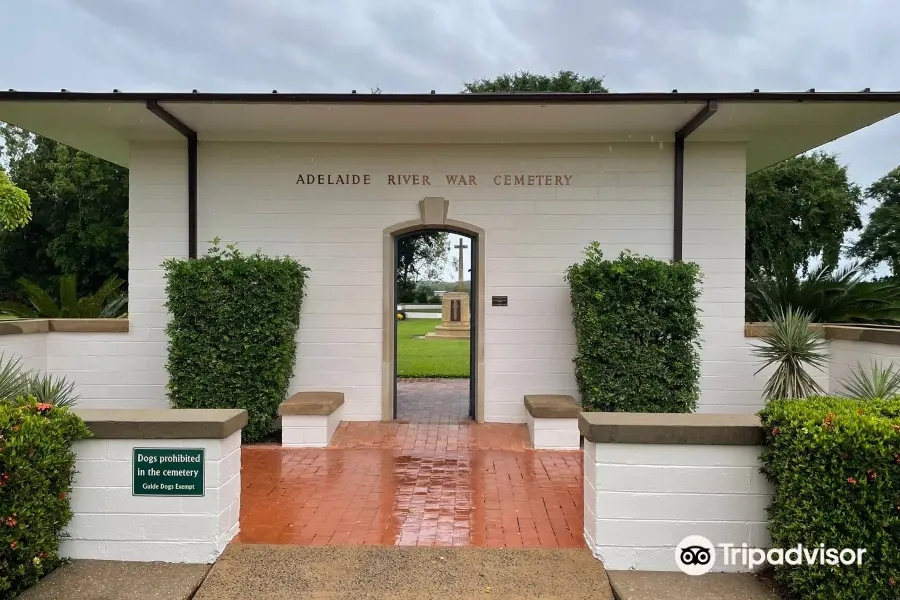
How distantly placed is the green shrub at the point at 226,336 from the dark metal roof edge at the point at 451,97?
186 cm

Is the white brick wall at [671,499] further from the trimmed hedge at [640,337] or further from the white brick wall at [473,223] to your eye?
the white brick wall at [473,223]

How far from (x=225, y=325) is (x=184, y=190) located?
2.34 m

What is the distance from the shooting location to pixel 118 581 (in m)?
3.78

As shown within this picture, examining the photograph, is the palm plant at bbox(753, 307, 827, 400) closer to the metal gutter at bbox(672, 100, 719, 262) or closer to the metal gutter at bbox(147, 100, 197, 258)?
the metal gutter at bbox(672, 100, 719, 262)

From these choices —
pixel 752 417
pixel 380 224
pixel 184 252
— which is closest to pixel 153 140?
pixel 184 252

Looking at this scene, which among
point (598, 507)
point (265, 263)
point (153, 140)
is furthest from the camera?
point (153, 140)

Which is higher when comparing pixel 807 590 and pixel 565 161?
pixel 565 161

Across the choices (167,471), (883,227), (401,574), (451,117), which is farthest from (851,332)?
(883,227)

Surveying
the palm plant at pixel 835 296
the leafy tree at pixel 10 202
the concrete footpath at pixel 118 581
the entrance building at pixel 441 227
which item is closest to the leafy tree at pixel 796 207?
the palm plant at pixel 835 296

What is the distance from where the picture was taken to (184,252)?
8516 mm

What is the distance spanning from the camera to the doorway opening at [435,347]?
870 cm

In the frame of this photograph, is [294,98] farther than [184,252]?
No

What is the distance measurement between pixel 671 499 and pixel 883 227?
27.0 m

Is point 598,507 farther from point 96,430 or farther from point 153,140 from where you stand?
point 153,140
